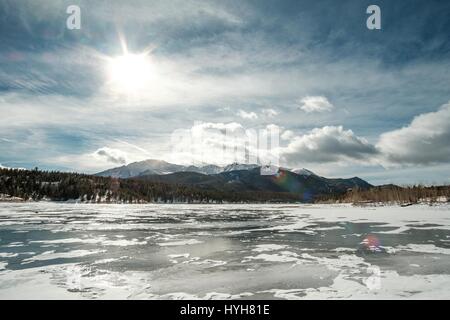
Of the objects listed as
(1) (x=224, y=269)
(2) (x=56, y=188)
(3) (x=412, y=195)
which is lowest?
(1) (x=224, y=269)

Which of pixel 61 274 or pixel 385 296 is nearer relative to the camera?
pixel 385 296

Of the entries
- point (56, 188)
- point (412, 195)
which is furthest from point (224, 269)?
point (56, 188)

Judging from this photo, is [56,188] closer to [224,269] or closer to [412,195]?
[412,195]

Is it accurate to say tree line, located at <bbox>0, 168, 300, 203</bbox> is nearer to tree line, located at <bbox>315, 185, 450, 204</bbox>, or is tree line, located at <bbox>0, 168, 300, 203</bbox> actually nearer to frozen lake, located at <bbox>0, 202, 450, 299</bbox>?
tree line, located at <bbox>315, 185, 450, 204</bbox>

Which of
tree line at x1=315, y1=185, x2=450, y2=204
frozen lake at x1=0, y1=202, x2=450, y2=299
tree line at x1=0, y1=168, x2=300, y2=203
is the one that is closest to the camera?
frozen lake at x1=0, y1=202, x2=450, y2=299

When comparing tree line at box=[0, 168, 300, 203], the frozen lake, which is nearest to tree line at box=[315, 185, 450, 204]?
the frozen lake

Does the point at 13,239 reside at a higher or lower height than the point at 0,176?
lower

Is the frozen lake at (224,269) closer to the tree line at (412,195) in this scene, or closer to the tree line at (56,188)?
the tree line at (412,195)

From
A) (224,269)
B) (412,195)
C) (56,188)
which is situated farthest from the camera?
(56,188)

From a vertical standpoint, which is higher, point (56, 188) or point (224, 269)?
point (56, 188)

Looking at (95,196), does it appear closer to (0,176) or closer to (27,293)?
(0,176)

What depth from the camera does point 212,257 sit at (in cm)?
1458
